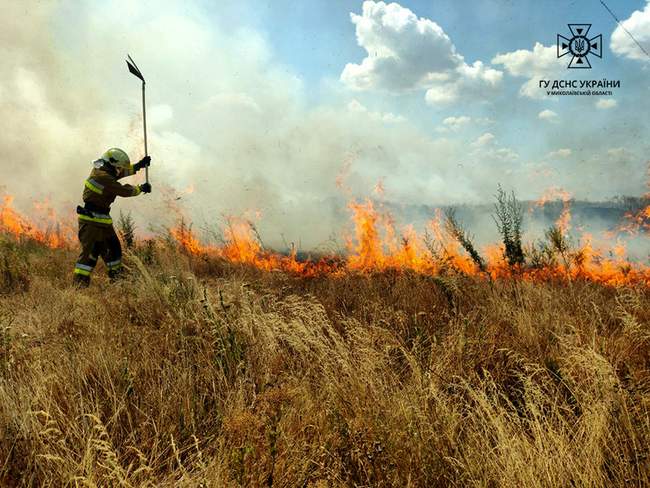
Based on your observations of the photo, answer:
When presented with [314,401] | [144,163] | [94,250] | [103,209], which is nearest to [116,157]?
[144,163]

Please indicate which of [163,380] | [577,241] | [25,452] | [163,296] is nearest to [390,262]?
[577,241]

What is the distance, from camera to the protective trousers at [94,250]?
21.1 ft

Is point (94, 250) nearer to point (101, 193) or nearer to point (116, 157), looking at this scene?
point (101, 193)

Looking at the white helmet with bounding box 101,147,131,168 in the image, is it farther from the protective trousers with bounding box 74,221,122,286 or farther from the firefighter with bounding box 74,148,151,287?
the protective trousers with bounding box 74,221,122,286

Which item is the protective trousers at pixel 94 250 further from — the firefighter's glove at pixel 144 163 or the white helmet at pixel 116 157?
the firefighter's glove at pixel 144 163

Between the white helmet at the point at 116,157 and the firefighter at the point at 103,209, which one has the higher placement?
the white helmet at the point at 116,157

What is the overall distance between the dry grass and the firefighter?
8.58 feet


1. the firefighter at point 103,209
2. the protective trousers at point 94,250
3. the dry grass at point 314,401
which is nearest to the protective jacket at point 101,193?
the firefighter at point 103,209

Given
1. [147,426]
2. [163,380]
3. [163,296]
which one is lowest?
[147,426]

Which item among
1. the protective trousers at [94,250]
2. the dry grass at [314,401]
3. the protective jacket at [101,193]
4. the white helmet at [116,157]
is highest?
the white helmet at [116,157]

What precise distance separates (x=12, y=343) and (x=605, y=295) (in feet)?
21.7

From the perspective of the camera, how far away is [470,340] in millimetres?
3072

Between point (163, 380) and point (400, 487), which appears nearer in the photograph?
point (400, 487)

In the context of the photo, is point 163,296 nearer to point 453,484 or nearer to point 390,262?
point 453,484
